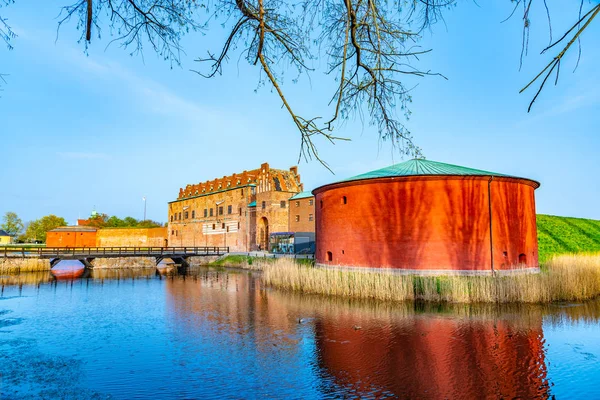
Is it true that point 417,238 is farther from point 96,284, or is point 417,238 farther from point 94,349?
point 96,284

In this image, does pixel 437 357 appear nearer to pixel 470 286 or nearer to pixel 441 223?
pixel 470 286

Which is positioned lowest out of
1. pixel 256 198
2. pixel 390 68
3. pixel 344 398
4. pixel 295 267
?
pixel 344 398

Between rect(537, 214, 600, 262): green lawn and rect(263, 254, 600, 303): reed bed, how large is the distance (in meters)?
16.2

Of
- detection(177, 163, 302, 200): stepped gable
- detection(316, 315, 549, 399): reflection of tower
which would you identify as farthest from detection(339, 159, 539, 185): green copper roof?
detection(177, 163, 302, 200): stepped gable

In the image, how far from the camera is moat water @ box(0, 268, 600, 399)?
6506mm

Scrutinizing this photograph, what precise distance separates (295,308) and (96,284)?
12.8m

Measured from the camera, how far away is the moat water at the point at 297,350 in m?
6.51

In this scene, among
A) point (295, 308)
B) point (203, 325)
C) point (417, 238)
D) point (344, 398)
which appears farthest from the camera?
point (417, 238)

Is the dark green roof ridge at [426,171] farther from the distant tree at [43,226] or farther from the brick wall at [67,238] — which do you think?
the distant tree at [43,226]

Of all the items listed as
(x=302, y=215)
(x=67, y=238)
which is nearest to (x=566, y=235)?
(x=302, y=215)

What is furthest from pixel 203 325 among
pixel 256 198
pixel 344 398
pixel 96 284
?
pixel 256 198

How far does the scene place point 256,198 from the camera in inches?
1457

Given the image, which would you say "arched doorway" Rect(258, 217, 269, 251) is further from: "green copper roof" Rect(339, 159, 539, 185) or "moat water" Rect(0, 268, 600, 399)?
"moat water" Rect(0, 268, 600, 399)

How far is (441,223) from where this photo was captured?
15.4m
